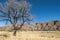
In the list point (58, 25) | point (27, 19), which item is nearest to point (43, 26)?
point (58, 25)

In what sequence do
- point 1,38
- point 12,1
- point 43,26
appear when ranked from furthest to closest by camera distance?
point 43,26 → point 12,1 → point 1,38

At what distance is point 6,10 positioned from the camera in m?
22.2

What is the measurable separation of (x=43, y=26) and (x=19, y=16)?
143937mm

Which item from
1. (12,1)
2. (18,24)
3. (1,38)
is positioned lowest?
(1,38)

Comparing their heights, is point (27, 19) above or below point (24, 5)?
below

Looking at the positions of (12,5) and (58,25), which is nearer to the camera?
(12,5)

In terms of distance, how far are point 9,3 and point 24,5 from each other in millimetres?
2026

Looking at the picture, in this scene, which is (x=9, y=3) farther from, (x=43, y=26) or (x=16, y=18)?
(x=43, y=26)

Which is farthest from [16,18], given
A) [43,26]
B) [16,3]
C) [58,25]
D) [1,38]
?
[43,26]

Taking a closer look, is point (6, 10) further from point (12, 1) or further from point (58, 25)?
point (58, 25)

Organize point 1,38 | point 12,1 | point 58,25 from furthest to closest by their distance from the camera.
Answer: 1. point 58,25
2. point 12,1
3. point 1,38

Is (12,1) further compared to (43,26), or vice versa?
(43,26)

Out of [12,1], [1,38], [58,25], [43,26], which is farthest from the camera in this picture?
[43,26]

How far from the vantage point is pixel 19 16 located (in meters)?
22.4
